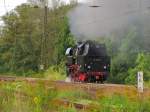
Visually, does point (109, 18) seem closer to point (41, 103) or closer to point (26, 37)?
point (41, 103)

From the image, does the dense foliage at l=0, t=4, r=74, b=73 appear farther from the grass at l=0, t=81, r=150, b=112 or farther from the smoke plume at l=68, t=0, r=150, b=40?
the grass at l=0, t=81, r=150, b=112

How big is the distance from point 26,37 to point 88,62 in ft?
111

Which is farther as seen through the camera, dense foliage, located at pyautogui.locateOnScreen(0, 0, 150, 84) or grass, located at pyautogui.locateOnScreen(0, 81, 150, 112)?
dense foliage, located at pyautogui.locateOnScreen(0, 0, 150, 84)

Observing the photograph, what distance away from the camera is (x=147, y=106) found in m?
10.2

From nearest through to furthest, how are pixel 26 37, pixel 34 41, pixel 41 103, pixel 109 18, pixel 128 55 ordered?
1. pixel 41 103
2. pixel 109 18
3. pixel 128 55
4. pixel 34 41
5. pixel 26 37

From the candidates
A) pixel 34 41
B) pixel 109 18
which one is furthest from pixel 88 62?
pixel 34 41

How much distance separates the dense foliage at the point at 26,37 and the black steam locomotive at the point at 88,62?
22.8m

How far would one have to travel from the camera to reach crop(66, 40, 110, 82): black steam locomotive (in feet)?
94.9

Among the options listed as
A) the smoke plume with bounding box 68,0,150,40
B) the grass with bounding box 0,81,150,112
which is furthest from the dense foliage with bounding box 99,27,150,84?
the grass with bounding box 0,81,150,112

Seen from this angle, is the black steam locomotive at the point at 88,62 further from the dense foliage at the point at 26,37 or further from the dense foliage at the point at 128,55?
the dense foliage at the point at 26,37

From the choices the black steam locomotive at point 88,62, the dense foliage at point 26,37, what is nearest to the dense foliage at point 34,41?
the dense foliage at point 26,37

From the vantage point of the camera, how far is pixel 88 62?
2925 cm

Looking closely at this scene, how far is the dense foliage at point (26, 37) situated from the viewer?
5774cm

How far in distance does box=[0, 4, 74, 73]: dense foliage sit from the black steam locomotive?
22842 millimetres
